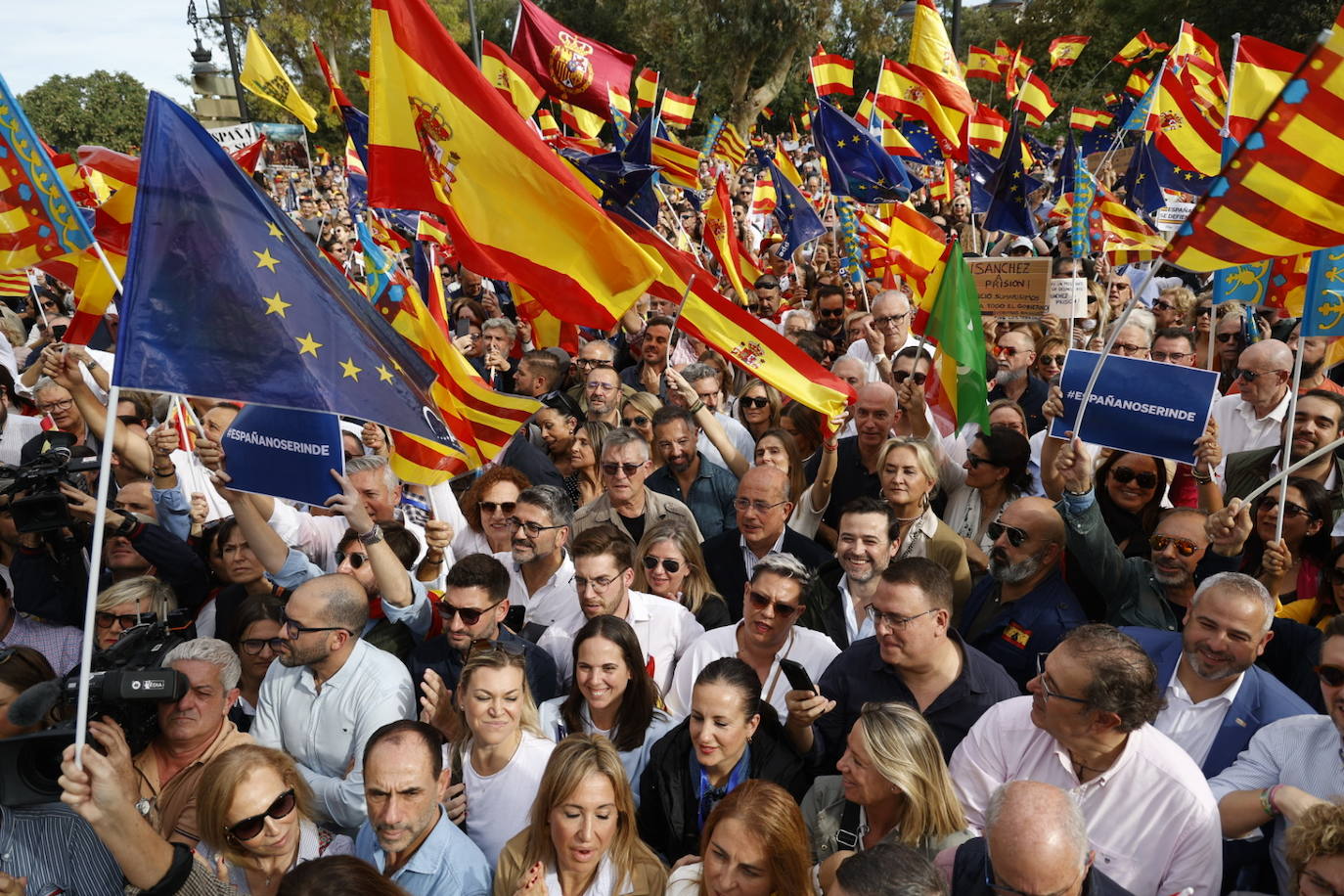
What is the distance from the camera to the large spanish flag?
16.4ft

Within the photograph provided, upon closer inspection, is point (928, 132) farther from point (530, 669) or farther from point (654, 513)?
point (530, 669)

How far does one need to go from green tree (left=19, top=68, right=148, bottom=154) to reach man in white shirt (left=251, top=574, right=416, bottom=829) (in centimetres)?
5392

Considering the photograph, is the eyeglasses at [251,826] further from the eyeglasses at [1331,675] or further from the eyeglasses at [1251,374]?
the eyeglasses at [1251,374]

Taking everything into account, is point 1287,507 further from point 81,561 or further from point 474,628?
point 81,561

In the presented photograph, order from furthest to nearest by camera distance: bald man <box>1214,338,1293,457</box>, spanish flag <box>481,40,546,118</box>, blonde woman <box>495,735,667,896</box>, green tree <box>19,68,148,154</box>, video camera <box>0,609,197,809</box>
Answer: green tree <box>19,68,148,154</box> → spanish flag <box>481,40,546,118</box> → bald man <box>1214,338,1293,457</box> → blonde woman <box>495,735,667,896</box> → video camera <box>0,609,197,809</box>

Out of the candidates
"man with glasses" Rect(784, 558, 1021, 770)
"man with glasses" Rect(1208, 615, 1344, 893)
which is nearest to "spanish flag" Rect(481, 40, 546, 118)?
"man with glasses" Rect(784, 558, 1021, 770)

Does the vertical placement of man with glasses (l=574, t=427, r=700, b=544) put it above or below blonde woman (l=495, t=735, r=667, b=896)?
above

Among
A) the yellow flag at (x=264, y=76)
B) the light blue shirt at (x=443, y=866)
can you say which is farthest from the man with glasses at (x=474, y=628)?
the yellow flag at (x=264, y=76)

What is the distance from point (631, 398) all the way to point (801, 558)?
2.27 meters

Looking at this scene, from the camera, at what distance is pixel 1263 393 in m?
6.64

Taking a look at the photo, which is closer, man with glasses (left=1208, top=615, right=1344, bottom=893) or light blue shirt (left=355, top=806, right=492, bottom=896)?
man with glasses (left=1208, top=615, right=1344, bottom=893)

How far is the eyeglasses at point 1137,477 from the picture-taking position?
5594mm

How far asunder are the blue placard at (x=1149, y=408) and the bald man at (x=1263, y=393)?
1.72 meters

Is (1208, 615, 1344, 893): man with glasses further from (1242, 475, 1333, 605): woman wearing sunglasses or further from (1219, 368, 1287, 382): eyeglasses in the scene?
(1219, 368, 1287, 382): eyeglasses
